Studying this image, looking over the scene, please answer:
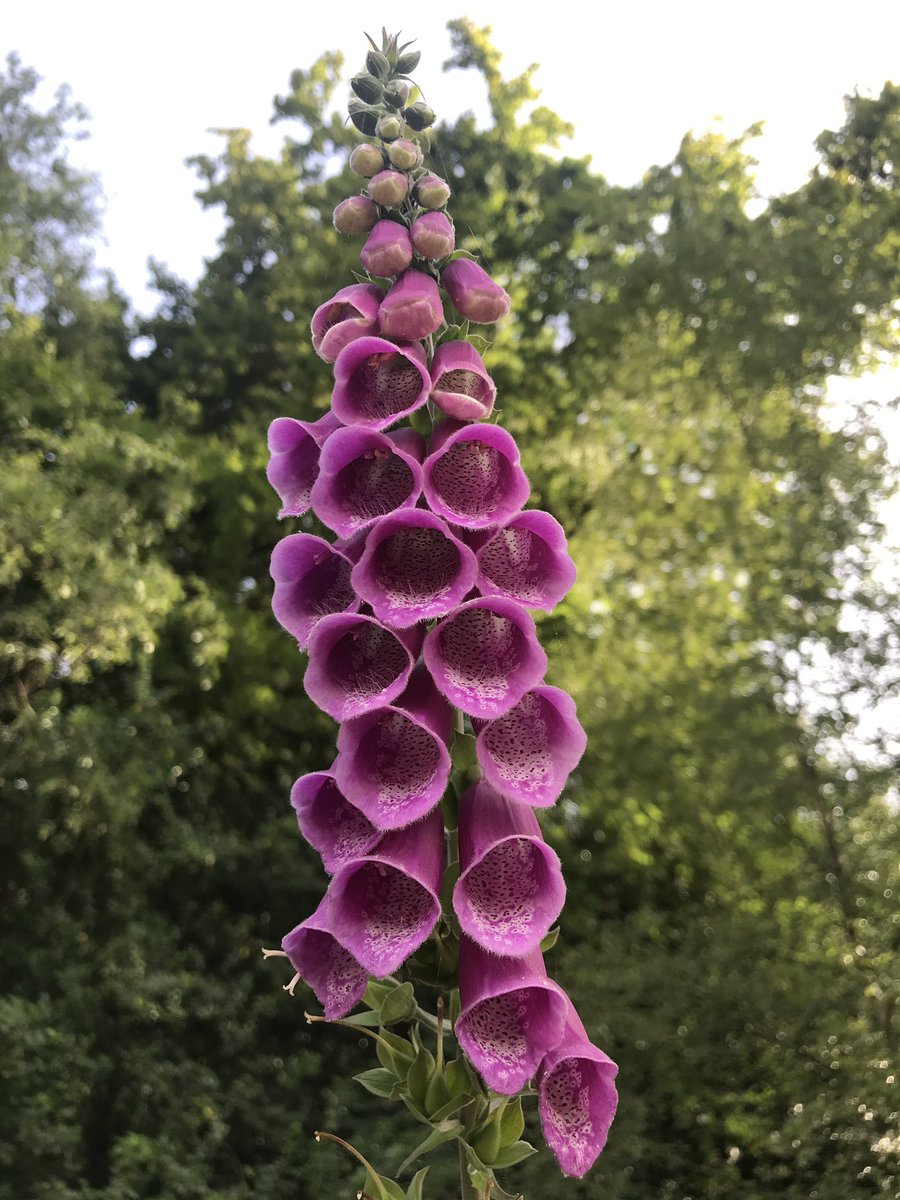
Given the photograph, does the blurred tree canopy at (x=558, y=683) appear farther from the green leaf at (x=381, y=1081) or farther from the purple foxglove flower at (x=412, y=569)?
the purple foxglove flower at (x=412, y=569)

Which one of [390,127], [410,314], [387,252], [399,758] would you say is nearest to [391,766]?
[399,758]

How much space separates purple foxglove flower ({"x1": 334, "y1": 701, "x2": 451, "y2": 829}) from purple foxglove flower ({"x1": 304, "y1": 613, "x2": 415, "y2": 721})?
0.03 m

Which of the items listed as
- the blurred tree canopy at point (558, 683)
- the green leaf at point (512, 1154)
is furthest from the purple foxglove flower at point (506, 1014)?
the blurred tree canopy at point (558, 683)

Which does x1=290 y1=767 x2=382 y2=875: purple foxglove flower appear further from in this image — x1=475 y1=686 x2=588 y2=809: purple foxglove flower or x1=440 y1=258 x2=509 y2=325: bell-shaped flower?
x1=440 y1=258 x2=509 y2=325: bell-shaped flower

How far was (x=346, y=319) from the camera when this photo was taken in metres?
1.30

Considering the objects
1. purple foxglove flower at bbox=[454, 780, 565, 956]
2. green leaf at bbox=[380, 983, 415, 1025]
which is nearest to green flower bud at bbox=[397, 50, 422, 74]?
purple foxglove flower at bbox=[454, 780, 565, 956]

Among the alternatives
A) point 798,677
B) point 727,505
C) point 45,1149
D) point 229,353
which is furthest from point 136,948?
point 229,353

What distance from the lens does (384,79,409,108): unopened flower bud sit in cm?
143

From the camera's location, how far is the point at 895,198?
208 inches

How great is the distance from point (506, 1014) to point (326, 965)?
234 millimetres

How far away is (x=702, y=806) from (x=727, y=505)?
2172mm

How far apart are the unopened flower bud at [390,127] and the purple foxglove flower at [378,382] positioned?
15.0 inches

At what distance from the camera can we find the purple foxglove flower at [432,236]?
131 cm

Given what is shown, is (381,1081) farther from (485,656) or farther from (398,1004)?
(485,656)
